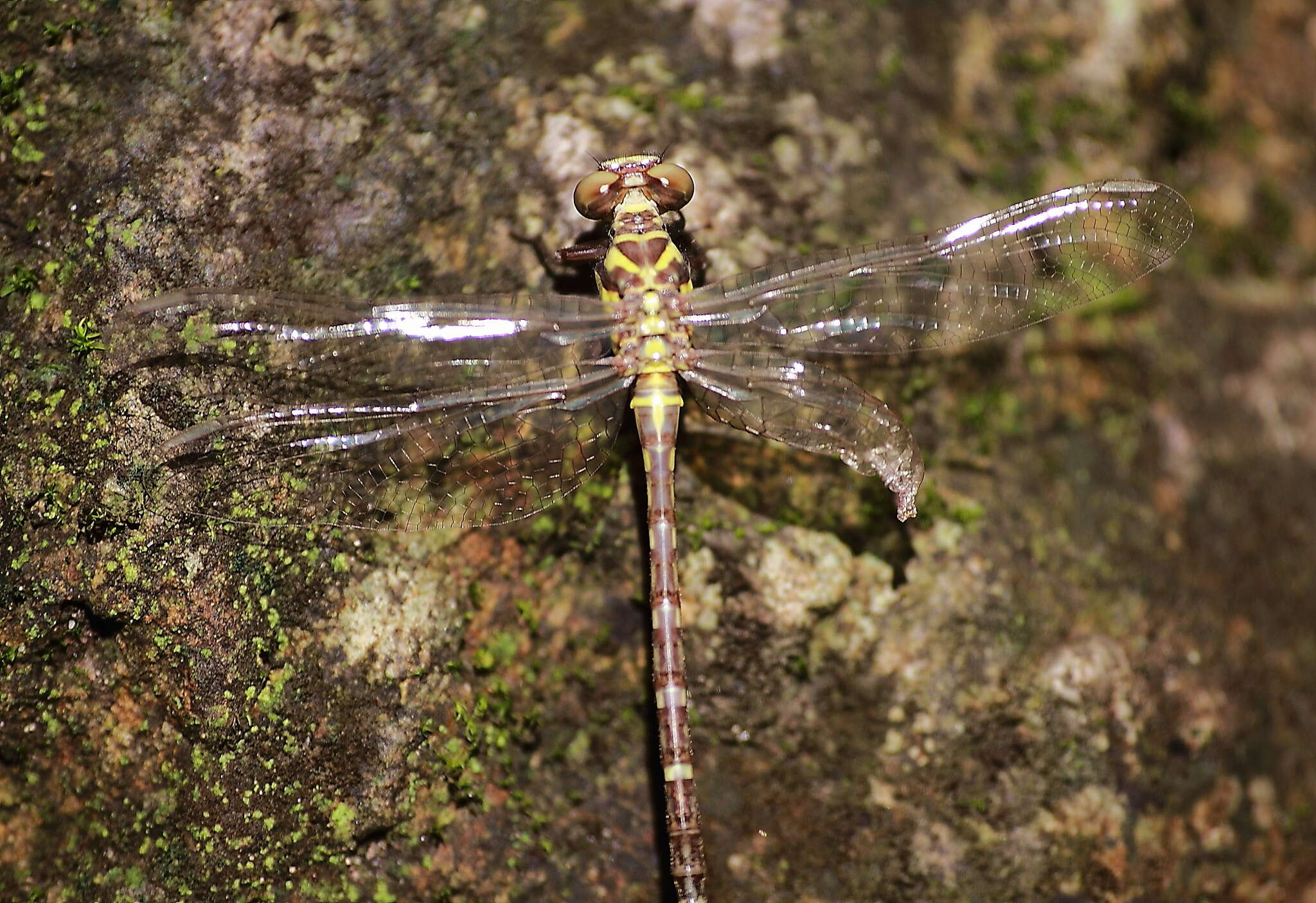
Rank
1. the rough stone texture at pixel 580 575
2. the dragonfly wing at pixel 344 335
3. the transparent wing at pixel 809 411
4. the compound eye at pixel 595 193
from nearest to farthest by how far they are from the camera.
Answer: the dragonfly wing at pixel 344 335 < the rough stone texture at pixel 580 575 < the transparent wing at pixel 809 411 < the compound eye at pixel 595 193

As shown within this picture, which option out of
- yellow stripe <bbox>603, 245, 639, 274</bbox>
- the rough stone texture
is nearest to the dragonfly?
yellow stripe <bbox>603, 245, 639, 274</bbox>

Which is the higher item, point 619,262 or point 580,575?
point 619,262

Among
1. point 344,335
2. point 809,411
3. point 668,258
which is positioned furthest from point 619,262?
point 344,335

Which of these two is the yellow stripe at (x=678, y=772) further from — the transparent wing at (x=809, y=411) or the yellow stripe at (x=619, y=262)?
the yellow stripe at (x=619, y=262)

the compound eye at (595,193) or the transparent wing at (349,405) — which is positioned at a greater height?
the compound eye at (595,193)

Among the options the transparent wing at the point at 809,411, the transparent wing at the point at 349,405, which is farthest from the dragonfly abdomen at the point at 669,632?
the transparent wing at the point at 349,405

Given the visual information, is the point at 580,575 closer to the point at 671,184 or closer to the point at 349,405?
the point at 349,405

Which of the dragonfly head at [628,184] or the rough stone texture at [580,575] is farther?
the dragonfly head at [628,184]

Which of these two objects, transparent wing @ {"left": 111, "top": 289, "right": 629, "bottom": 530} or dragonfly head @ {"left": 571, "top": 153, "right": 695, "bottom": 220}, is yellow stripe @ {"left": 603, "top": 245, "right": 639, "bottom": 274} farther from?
transparent wing @ {"left": 111, "top": 289, "right": 629, "bottom": 530}
